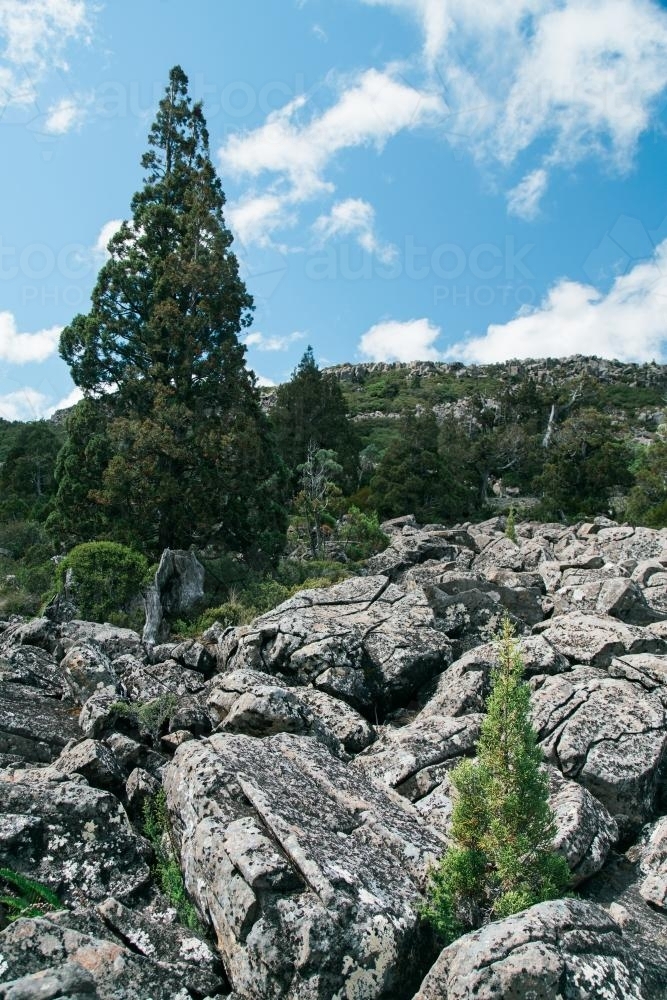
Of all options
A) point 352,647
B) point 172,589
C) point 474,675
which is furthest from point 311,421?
point 474,675

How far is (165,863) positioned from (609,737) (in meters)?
4.89

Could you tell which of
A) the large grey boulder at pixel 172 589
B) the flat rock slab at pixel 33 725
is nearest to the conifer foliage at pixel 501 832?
the flat rock slab at pixel 33 725

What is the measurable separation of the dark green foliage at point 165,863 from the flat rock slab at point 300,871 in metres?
0.24

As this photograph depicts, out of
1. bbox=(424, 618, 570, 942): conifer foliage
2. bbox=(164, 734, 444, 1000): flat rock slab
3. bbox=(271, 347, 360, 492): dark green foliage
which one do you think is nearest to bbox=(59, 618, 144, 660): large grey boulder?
bbox=(164, 734, 444, 1000): flat rock slab

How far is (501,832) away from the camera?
5.34 metres

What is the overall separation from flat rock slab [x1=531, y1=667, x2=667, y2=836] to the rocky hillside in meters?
0.03

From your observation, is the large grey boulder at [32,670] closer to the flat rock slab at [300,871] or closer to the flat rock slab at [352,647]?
the flat rock slab at [352,647]

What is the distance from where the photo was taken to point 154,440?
2189 centimetres

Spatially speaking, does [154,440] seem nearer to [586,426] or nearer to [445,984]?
[445,984]

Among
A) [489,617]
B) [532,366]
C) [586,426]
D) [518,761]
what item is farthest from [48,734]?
[532,366]

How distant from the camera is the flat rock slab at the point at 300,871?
450 cm

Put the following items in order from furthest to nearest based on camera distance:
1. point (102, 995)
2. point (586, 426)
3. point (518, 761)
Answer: point (586, 426) → point (518, 761) → point (102, 995)

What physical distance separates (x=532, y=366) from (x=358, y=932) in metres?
114

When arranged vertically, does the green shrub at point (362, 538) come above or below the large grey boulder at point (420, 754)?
above
